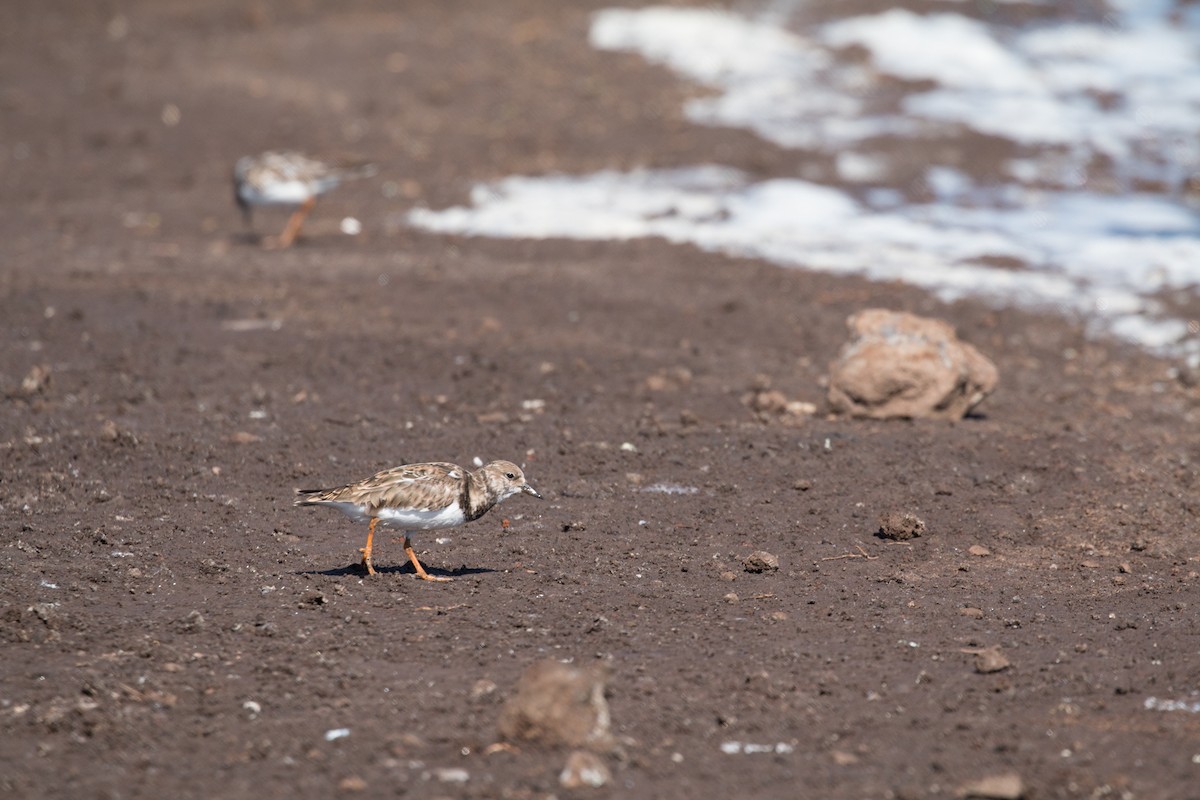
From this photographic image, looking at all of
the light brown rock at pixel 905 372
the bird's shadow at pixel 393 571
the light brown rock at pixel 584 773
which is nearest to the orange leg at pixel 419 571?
the bird's shadow at pixel 393 571

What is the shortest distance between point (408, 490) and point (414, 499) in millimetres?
62

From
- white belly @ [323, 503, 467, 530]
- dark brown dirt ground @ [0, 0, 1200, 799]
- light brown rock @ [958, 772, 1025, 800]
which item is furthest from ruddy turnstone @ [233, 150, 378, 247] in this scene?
light brown rock @ [958, 772, 1025, 800]

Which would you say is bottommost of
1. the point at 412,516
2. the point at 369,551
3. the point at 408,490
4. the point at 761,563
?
the point at 761,563

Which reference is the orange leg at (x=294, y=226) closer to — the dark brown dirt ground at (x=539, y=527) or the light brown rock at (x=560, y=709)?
the dark brown dirt ground at (x=539, y=527)

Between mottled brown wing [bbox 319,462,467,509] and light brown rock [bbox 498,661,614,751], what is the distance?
2.10m

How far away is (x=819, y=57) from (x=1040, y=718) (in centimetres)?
1837

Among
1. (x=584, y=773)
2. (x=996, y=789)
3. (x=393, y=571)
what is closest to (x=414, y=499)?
(x=393, y=571)

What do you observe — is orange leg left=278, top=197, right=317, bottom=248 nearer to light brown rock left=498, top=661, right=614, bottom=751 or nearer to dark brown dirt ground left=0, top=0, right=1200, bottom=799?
dark brown dirt ground left=0, top=0, right=1200, bottom=799

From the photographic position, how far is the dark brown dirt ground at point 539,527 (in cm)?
595

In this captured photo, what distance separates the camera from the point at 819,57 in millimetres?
23141

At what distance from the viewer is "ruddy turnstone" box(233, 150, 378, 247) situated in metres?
16.6

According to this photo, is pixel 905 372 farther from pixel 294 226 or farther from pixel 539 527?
pixel 294 226

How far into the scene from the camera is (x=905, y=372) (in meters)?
10.7

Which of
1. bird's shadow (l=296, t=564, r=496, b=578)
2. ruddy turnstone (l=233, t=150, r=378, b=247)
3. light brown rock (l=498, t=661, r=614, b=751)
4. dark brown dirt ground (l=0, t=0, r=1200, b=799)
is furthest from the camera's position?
ruddy turnstone (l=233, t=150, r=378, b=247)
